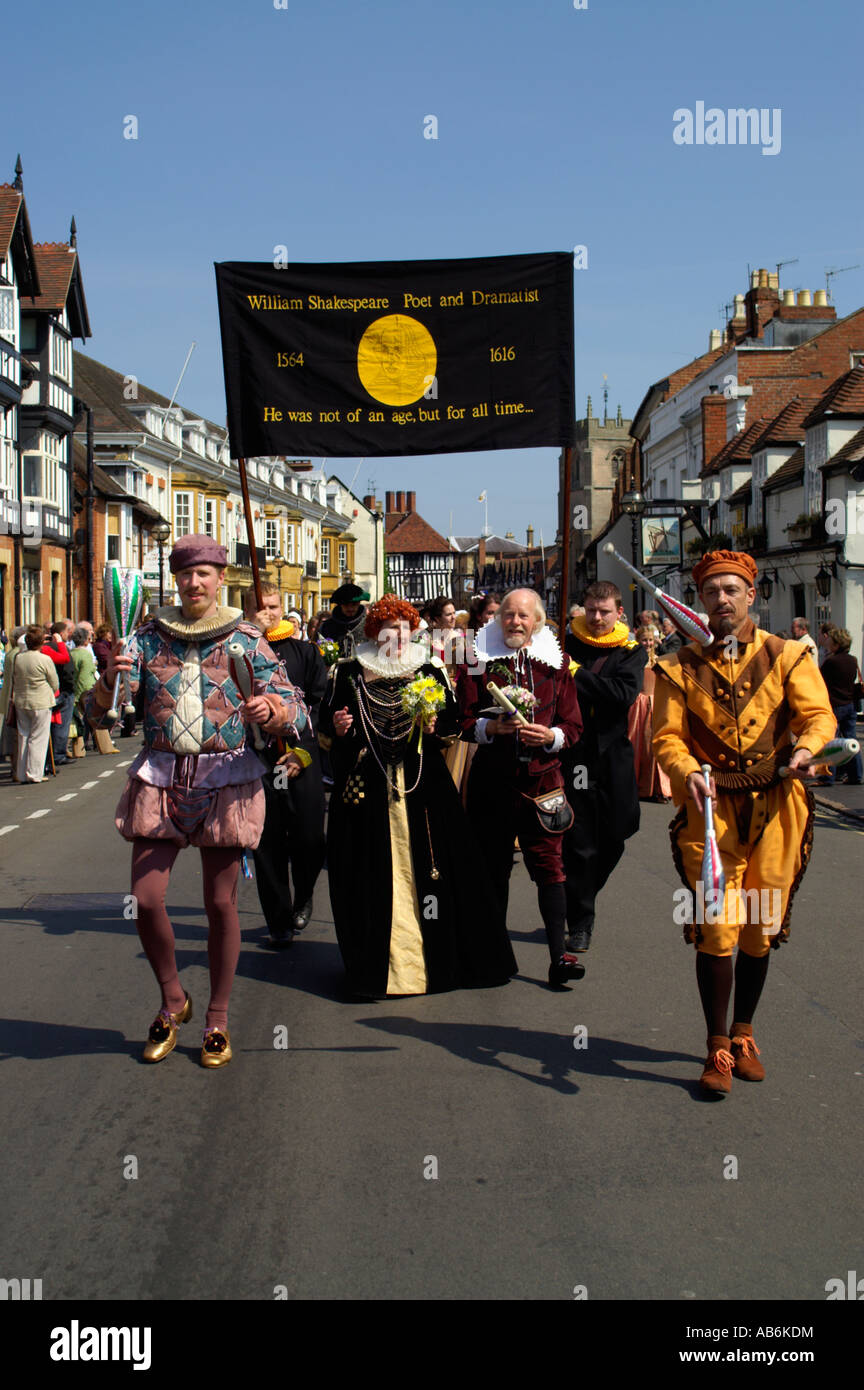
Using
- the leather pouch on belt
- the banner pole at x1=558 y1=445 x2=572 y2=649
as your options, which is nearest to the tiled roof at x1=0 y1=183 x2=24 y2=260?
the banner pole at x1=558 y1=445 x2=572 y2=649

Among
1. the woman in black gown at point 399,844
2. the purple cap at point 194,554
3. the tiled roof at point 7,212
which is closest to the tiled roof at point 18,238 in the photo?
the tiled roof at point 7,212

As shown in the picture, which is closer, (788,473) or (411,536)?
(788,473)

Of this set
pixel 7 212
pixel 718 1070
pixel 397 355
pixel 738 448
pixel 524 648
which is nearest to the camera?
pixel 718 1070

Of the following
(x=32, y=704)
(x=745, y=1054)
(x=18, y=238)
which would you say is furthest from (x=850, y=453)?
(x=745, y=1054)

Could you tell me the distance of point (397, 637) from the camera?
7.09 m

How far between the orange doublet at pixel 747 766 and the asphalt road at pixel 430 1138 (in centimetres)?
66

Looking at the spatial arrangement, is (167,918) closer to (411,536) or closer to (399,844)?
(399,844)

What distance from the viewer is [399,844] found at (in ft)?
22.9

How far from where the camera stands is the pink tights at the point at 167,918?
5652 mm

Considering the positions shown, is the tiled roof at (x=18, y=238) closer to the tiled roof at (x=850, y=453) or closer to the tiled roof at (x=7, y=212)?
the tiled roof at (x=7, y=212)

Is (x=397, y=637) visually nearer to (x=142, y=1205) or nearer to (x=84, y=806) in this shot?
(x=142, y=1205)

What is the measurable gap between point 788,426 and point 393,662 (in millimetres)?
33330

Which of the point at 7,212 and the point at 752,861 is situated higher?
the point at 7,212
